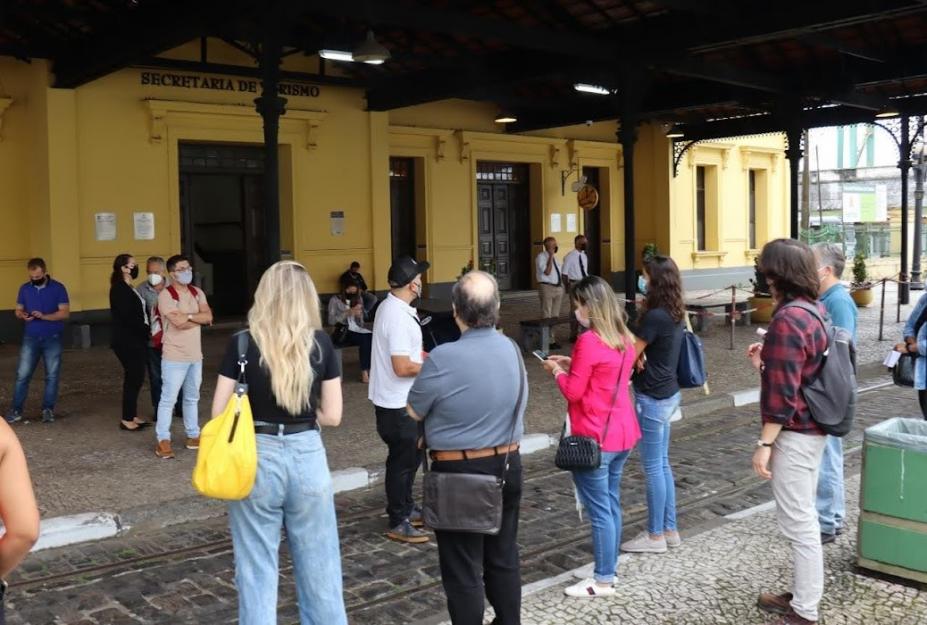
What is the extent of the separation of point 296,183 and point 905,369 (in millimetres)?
13055

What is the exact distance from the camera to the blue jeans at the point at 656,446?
547 centimetres

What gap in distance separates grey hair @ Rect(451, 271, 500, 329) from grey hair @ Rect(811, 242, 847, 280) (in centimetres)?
260

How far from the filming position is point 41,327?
9258 millimetres

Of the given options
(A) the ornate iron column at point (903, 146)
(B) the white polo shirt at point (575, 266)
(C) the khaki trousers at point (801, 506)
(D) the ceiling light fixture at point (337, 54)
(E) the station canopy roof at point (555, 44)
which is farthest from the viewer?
(A) the ornate iron column at point (903, 146)

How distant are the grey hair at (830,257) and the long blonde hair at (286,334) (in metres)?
3.33

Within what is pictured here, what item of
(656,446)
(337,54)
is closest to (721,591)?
(656,446)

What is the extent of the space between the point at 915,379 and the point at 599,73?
930 centimetres

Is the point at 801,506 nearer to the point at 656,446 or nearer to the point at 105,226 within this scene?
the point at 656,446

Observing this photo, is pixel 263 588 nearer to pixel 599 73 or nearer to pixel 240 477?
pixel 240 477

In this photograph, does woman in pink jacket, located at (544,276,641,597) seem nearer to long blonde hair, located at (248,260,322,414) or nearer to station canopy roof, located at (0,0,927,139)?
long blonde hair, located at (248,260,322,414)

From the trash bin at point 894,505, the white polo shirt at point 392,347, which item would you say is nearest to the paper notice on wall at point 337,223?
the white polo shirt at point 392,347

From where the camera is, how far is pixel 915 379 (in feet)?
20.6

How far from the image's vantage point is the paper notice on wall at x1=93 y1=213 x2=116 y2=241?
15.4 metres

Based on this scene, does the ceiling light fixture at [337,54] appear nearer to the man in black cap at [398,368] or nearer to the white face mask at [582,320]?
the man in black cap at [398,368]
